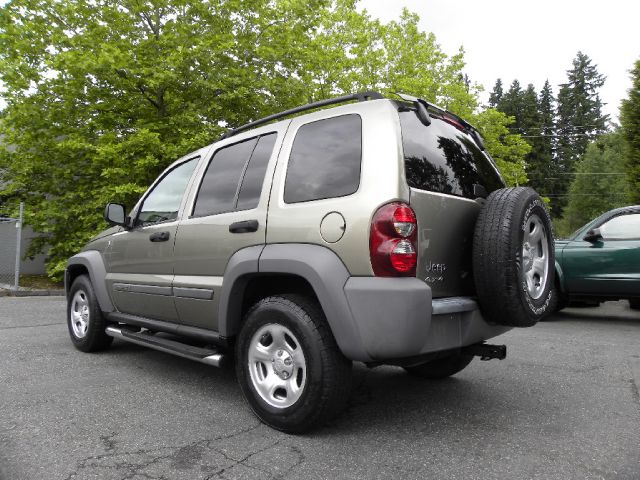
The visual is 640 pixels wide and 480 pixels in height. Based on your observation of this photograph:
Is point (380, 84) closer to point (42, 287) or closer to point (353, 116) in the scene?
point (42, 287)

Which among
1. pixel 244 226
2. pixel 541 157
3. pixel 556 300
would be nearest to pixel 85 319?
pixel 244 226

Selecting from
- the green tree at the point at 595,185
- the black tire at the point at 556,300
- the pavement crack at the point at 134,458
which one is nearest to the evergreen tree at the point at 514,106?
the green tree at the point at 595,185

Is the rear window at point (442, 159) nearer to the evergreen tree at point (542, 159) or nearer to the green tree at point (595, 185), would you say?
the green tree at point (595, 185)

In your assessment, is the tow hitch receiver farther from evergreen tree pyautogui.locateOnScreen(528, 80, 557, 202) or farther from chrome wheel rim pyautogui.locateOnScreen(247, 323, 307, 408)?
evergreen tree pyautogui.locateOnScreen(528, 80, 557, 202)

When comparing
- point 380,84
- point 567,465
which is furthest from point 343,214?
point 380,84

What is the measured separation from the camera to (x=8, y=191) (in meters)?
12.1

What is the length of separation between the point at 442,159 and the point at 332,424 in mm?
1765

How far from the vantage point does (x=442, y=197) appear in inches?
115

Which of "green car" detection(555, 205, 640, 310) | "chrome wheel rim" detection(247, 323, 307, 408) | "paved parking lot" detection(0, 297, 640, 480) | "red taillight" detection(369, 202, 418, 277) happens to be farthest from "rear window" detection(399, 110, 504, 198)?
"green car" detection(555, 205, 640, 310)

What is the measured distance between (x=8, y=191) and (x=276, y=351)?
11729mm

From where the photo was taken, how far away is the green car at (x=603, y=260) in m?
7.21

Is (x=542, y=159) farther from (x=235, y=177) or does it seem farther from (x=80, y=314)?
(x=235, y=177)

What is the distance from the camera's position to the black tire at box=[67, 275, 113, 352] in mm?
4914

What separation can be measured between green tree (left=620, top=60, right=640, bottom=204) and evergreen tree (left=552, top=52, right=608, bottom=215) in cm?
4856
